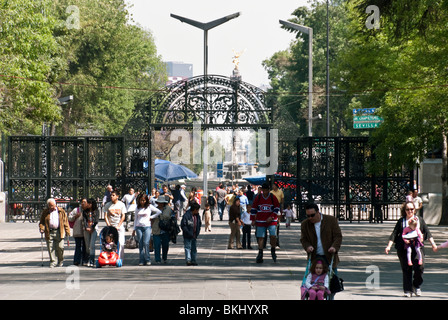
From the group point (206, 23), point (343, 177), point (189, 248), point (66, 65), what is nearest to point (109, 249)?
point (189, 248)

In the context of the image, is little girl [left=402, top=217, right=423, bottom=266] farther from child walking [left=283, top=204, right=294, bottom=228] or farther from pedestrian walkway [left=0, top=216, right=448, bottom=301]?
child walking [left=283, top=204, right=294, bottom=228]

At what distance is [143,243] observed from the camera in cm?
1852

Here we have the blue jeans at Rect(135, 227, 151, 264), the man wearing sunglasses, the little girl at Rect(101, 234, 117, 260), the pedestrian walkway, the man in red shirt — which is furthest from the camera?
the man in red shirt

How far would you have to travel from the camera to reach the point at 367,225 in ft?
109

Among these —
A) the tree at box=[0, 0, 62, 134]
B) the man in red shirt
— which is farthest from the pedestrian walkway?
→ the tree at box=[0, 0, 62, 134]

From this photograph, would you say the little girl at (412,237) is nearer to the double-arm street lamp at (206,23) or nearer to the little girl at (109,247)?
the little girl at (109,247)

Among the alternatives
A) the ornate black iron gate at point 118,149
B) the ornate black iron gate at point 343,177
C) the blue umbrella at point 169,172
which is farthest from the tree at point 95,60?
the ornate black iron gate at point 343,177

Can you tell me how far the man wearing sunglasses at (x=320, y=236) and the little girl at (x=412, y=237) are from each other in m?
2.87

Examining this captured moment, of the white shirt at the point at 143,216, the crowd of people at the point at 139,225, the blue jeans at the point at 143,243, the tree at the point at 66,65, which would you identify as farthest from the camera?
the tree at the point at 66,65

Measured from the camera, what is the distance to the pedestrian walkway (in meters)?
13.3

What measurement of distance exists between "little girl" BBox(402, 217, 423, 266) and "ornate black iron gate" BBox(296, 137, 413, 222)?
1858 centimetres

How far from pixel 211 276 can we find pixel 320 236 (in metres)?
5.36

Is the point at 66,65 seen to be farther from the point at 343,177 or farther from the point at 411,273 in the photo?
the point at 411,273

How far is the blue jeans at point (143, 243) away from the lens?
60.3 ft
